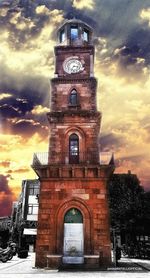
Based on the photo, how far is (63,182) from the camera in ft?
67.3

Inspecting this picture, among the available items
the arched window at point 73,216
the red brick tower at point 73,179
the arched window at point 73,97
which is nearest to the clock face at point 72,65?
the red brick tower at point 73,179

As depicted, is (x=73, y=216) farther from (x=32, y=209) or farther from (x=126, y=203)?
(x=32, y=209)

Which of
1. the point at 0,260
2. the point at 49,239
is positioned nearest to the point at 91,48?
the point at 49,239

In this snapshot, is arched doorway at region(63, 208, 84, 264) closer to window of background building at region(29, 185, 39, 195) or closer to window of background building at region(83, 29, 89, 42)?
window of background building at region(83, 29, 89, 42)

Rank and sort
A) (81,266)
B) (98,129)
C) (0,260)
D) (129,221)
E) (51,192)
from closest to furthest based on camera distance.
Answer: (81,266) < (51,192) < (98,129) < (0,260) < (129,221)

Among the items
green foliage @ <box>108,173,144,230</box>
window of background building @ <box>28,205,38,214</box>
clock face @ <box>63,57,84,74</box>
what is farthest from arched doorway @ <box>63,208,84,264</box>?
window of background building @ <box>28,205,38,214</box>

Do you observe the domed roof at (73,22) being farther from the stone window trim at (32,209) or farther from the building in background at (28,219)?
the stone window trim at (32,209)

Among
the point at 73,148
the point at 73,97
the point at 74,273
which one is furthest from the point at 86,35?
the point at 74,273

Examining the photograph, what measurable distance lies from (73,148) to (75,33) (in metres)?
10.8

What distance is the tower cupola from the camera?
2566 cm

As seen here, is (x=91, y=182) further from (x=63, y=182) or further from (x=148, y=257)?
(x=148, y=257)

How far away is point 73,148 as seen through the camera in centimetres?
2212

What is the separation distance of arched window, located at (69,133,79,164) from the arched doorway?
368cm

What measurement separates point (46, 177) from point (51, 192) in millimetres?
1079
